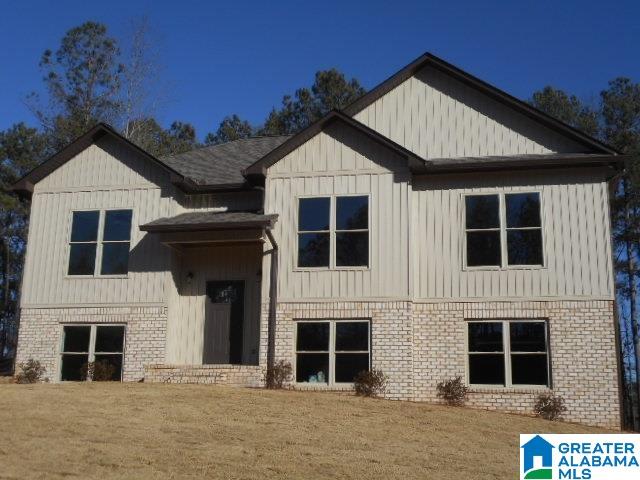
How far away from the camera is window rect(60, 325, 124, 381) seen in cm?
1964

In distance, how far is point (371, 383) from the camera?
17234 millimetres

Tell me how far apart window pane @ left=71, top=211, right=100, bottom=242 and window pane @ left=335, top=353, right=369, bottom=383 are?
7746 mm

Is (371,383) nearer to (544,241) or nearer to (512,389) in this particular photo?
(512,389)

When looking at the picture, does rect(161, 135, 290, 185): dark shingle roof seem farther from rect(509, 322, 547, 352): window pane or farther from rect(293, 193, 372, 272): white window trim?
rect(509, 322, 547, 352): window pane

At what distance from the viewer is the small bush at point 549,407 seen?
16688 mm

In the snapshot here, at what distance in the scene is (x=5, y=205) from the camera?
129 feet

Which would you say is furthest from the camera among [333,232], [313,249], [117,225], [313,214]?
[117,225]

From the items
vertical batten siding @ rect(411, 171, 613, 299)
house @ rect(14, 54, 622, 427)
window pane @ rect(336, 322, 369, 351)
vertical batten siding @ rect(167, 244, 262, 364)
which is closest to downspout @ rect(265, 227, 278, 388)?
house @ rect(14, 54, 622, 427)

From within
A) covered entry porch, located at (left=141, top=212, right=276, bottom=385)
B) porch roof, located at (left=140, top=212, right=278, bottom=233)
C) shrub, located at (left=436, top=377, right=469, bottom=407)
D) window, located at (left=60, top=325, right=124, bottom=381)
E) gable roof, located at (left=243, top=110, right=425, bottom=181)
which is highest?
gable roof, located at (left=243, top=110, right=425, bottom=181)

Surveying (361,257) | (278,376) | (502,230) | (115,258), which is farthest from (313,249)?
(115,258)

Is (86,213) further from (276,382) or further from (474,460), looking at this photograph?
(474,460)

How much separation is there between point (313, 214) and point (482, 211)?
167 inches

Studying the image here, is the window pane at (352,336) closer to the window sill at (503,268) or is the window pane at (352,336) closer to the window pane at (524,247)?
the window sill at (503,268)

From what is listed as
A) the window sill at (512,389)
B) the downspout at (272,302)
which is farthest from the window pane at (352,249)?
the window sill at (512,389)
